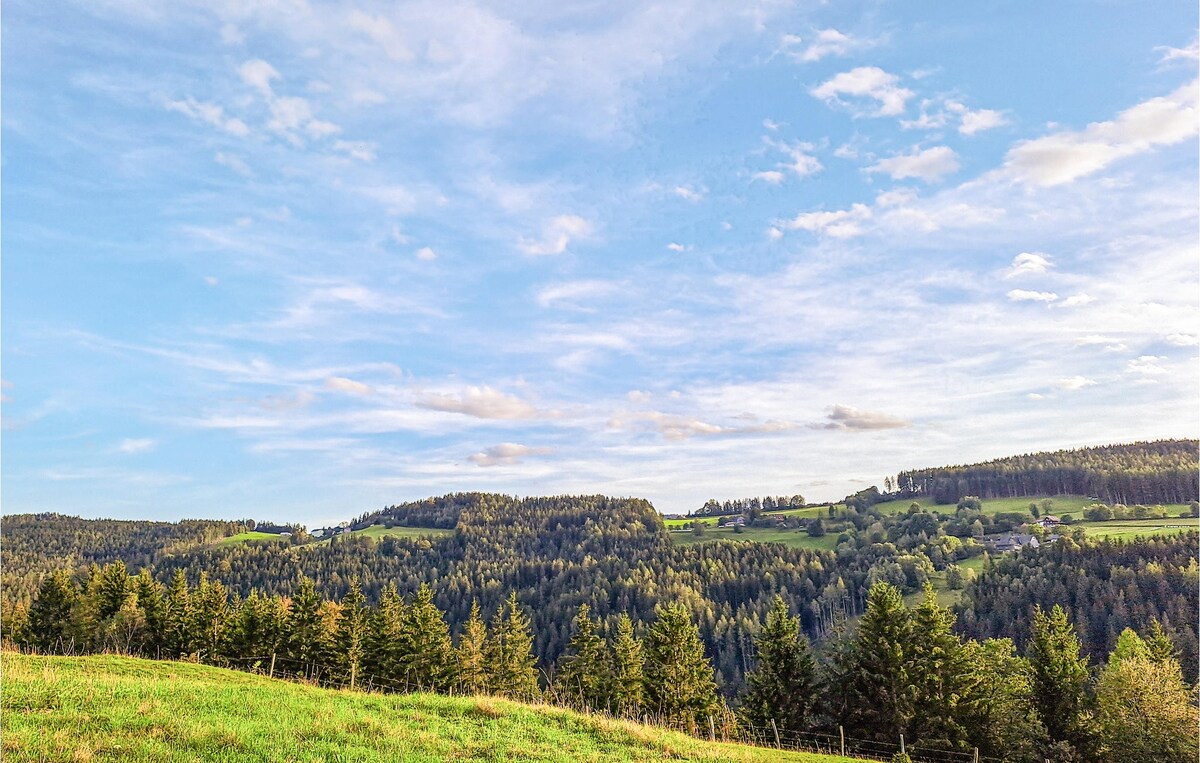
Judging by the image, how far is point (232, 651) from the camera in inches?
2849

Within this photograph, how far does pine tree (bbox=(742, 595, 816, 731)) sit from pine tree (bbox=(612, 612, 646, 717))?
14.2 meters

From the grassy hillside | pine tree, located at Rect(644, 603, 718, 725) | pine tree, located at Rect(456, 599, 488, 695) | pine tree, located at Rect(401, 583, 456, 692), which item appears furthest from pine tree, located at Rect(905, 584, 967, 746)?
pine tree, located at Rect(401, 583, 456, 692)

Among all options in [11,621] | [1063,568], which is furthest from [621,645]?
[1063,568]

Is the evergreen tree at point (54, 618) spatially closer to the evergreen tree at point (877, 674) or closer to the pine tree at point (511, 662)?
the pine tree at point (511, 662)

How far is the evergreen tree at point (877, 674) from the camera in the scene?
1752 inches

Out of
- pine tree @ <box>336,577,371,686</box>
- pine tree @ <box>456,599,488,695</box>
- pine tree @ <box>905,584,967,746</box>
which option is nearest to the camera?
pine tree @ <box>905,584,967,746</box>

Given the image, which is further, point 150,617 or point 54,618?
point 54,618

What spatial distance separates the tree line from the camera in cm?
4441

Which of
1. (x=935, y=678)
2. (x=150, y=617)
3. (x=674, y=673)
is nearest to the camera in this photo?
(x=935, y=678)

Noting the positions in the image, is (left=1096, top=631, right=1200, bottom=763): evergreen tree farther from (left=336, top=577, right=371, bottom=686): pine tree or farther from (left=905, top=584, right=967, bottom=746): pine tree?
(left=336, top=577, right=371, bottom=686): pine tree

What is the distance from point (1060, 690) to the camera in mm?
46562

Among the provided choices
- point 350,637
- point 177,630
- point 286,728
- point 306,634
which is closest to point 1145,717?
point 286,728

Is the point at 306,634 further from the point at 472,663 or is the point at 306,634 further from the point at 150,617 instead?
the point at 150,617

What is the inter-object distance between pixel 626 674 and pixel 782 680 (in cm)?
2079
